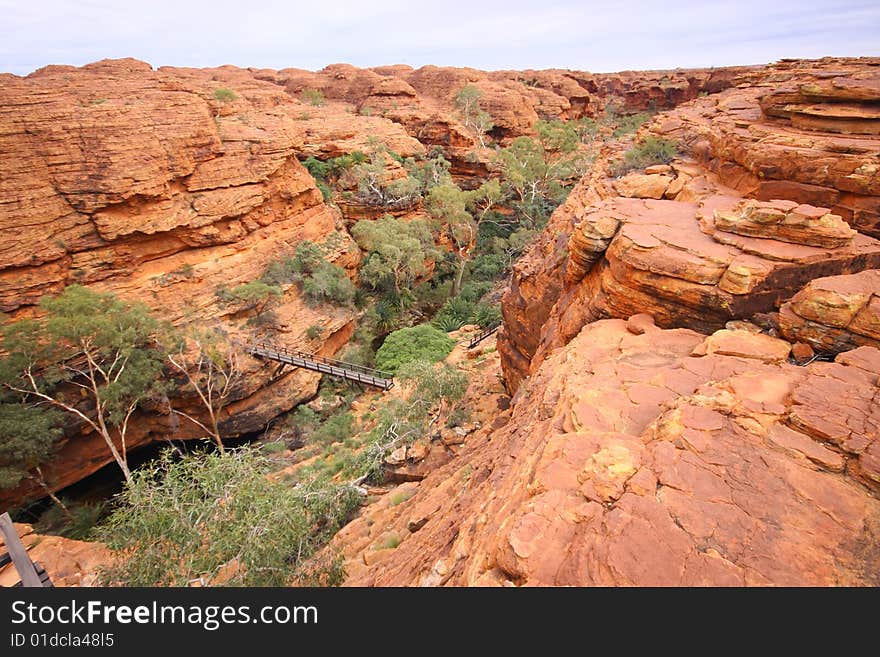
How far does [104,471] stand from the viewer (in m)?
15.9

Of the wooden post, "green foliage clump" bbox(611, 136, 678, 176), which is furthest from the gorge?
the wooden post

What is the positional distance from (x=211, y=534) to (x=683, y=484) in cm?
613

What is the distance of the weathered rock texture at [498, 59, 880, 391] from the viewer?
5930mm

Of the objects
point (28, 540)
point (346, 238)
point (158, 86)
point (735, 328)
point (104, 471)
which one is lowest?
point (104, 471)

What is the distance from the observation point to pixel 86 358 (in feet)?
45.3

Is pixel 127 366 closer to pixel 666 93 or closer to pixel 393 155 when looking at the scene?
pixel 393 155

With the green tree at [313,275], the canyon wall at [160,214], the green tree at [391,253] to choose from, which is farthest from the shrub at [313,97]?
the green tree at [313,275]

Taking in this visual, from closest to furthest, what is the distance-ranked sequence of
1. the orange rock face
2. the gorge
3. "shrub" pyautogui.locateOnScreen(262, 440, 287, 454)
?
the gorge → the orange rock face → "shrub" pyautogui.locateOnScreen(262, 440, 287, 454)

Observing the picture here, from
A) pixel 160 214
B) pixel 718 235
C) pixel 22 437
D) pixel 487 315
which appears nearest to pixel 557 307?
pixel 718 235

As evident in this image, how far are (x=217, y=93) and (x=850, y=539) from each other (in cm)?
3057

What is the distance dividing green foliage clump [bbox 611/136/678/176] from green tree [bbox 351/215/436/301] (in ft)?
39.5

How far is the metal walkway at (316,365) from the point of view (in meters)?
17.2

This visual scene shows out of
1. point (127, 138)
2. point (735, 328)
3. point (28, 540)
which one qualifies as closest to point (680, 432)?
point (735, 328)

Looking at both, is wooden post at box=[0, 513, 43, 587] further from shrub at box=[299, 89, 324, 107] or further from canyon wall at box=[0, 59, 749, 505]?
shrub at box=[299, 89, 324, 107]
